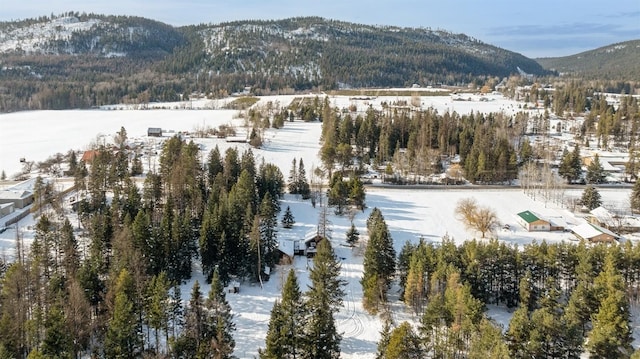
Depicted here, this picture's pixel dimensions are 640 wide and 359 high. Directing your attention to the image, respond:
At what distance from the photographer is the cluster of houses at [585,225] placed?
39438 millimetres

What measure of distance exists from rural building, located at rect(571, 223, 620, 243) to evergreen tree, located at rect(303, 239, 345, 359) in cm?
2330

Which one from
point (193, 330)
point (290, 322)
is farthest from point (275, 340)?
point (193, 330)

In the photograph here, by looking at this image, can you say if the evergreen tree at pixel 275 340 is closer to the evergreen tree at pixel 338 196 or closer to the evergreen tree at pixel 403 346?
the evergreen tree at pixel 403 346

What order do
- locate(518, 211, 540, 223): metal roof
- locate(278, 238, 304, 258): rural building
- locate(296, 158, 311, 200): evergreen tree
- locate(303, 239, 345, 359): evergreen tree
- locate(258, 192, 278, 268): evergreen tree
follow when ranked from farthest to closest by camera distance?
locate(296, 158, 311, 200): evergreen tree
locate(518, 211, 540, 223): metal roof
locate(278, 238, 304, 258): rural building
locate(258, 192, 278, 268): evergreen tree
locate(303, 239, 345, 359): evergreen tree

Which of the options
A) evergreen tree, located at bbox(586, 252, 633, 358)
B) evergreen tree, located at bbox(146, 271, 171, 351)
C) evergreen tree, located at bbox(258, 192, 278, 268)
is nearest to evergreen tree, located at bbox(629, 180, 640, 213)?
evergreen tree, located at bbox(586, 252, 633, 358)

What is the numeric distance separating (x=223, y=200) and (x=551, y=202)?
117 feet

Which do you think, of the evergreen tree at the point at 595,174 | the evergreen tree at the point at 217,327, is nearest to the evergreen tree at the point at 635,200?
the evergreen tree at the point at 595,174

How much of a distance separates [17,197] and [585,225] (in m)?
52.0

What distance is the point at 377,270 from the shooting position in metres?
30.8

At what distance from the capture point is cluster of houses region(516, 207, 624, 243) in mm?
39438

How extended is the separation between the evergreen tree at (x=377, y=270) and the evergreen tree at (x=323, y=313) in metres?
1.94

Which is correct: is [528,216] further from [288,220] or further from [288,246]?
[288,246]

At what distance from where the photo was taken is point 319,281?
2744 centimetres

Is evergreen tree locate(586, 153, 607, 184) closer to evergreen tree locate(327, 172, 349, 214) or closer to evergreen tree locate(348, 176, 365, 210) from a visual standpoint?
evergreen tree locate(348, 176, 365, 210)
